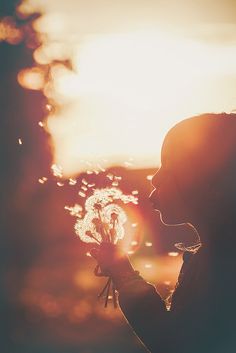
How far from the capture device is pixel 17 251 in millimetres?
13555

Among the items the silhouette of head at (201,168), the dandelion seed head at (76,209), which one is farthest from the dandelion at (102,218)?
the silhouette of head at (201,168)

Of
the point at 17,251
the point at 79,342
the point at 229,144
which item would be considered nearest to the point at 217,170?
the point at 229,144

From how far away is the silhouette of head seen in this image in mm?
2859

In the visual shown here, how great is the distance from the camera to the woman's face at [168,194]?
2967 millimetres

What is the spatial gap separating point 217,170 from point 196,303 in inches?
16.8

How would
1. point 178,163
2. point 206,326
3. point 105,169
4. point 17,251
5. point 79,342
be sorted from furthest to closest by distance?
point 17,251 → point 79,342 → point 105,169 → point 178,163 → point 206,326

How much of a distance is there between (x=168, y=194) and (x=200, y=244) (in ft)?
0.65

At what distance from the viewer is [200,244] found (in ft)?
9.64

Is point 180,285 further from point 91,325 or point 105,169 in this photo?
point 91,325

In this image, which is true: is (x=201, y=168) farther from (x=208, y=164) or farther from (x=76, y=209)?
(x=76, y=209)

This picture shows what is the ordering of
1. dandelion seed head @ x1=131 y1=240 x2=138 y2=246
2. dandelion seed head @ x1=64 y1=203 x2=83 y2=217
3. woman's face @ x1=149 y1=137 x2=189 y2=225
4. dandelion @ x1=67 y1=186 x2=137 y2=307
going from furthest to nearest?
dandelion seed head @ x1=64 y1=203 x2=83 y2=217
dandelion seed head @ x1=131 y1=240 x2=138 y2=246
dandelion @ x1=67 y1=186 x2=137 y2=307
woman's face @ x1=149 y1=137 x2=189 y2=225

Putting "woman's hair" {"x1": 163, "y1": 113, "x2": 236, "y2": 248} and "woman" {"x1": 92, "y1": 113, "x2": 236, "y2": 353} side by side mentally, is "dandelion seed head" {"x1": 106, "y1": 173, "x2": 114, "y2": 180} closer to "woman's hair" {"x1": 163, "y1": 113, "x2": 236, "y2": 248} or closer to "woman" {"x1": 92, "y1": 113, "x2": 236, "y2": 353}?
"woman" {"x1": 92, "y1": 113, "x2": 236, "y2": 353}

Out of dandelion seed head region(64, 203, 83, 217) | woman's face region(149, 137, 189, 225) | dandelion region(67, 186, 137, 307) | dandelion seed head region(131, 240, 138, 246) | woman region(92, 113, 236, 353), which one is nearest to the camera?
woman region(92, 113, 236, 353)

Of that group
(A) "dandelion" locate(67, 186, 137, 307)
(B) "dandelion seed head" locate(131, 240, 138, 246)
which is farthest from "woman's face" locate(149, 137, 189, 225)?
(B) "dandelion seed head" locate(131, 240, 138, 246)
